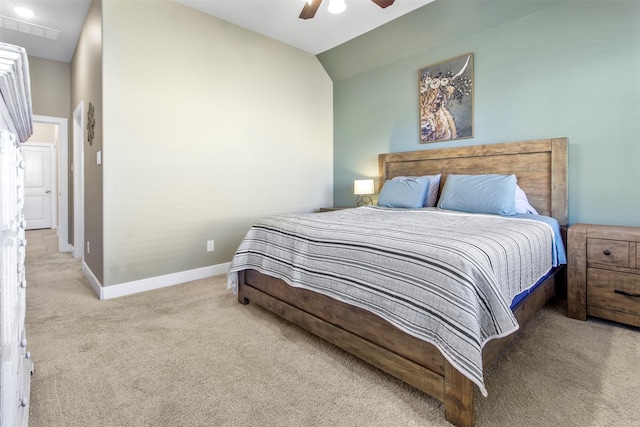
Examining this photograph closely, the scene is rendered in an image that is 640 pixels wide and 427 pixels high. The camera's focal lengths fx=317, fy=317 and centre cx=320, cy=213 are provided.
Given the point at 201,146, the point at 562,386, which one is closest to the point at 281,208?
the point at 201,146

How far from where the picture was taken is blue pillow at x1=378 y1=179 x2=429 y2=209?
319 cm

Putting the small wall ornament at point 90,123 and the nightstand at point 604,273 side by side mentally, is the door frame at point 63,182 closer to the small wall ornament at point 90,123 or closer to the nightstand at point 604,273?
the small wall ornament at point 90,123

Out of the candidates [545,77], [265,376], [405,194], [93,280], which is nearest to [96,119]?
[93,280]

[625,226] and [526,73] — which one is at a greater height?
[526,73]

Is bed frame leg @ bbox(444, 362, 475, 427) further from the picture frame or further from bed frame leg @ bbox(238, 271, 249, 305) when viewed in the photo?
the picture frame

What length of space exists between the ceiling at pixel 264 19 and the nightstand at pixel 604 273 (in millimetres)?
2541

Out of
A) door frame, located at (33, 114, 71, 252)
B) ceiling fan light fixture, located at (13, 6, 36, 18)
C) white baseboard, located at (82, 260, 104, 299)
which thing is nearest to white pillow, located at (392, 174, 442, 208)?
white baseboard, located at (82, 260, 104, 299)

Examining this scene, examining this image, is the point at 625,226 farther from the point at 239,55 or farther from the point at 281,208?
the point at 239,55

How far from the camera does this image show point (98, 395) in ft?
4.89

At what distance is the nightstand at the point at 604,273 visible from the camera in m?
2.07

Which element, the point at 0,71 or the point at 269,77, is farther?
the point at 269,77

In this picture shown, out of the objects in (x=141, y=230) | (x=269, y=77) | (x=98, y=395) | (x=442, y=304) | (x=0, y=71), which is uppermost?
(x=269, y=77)

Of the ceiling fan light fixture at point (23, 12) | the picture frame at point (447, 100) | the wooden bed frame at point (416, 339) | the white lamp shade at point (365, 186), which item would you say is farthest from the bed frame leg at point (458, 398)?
the ceiling fan light fixture at point (23, 12)

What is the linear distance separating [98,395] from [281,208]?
2775mm
